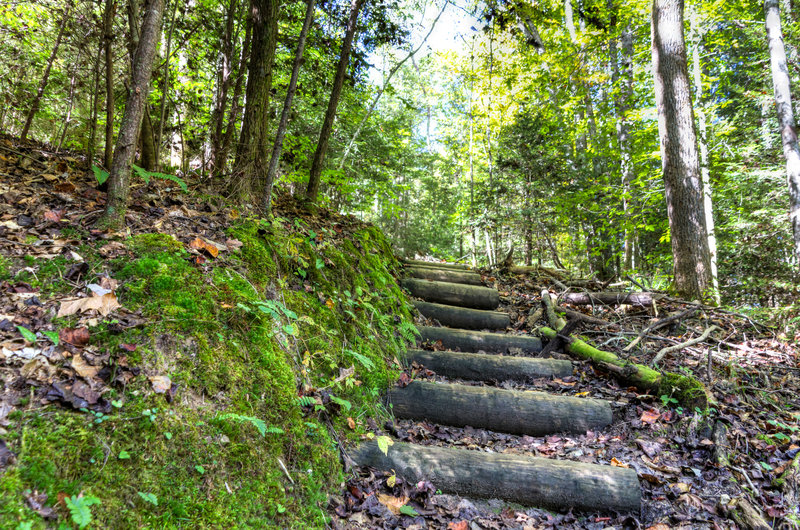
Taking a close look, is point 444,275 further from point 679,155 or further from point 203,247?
point 203,247

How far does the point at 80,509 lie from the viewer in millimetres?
1217

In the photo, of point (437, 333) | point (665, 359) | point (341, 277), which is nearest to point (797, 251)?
point (665, 359)

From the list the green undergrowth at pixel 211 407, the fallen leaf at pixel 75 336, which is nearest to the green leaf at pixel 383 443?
the green undergrowth at pixel 211 407

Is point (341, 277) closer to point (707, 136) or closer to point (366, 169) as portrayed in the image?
point (366, 169)

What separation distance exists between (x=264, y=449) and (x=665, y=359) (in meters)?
4.43

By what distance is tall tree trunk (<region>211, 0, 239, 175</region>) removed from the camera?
4427 millimetres

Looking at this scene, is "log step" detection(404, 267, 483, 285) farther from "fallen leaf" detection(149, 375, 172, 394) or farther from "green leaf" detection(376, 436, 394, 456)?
"fallen leaf" detection(149, 375, 172, 394)

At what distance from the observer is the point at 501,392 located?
343cm

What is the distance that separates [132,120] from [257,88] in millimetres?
2258

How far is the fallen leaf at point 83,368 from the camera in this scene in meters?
1.61

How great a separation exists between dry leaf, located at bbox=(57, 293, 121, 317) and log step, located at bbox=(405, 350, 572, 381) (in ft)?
9.27

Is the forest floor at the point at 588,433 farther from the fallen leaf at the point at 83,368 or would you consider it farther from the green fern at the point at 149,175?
the green fern at the point at 149,175

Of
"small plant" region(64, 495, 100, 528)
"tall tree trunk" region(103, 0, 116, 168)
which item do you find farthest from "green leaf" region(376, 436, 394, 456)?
"tall tree trunk" region(103, 0, 116, 168)

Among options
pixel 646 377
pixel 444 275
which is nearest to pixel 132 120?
pixel 646 377
